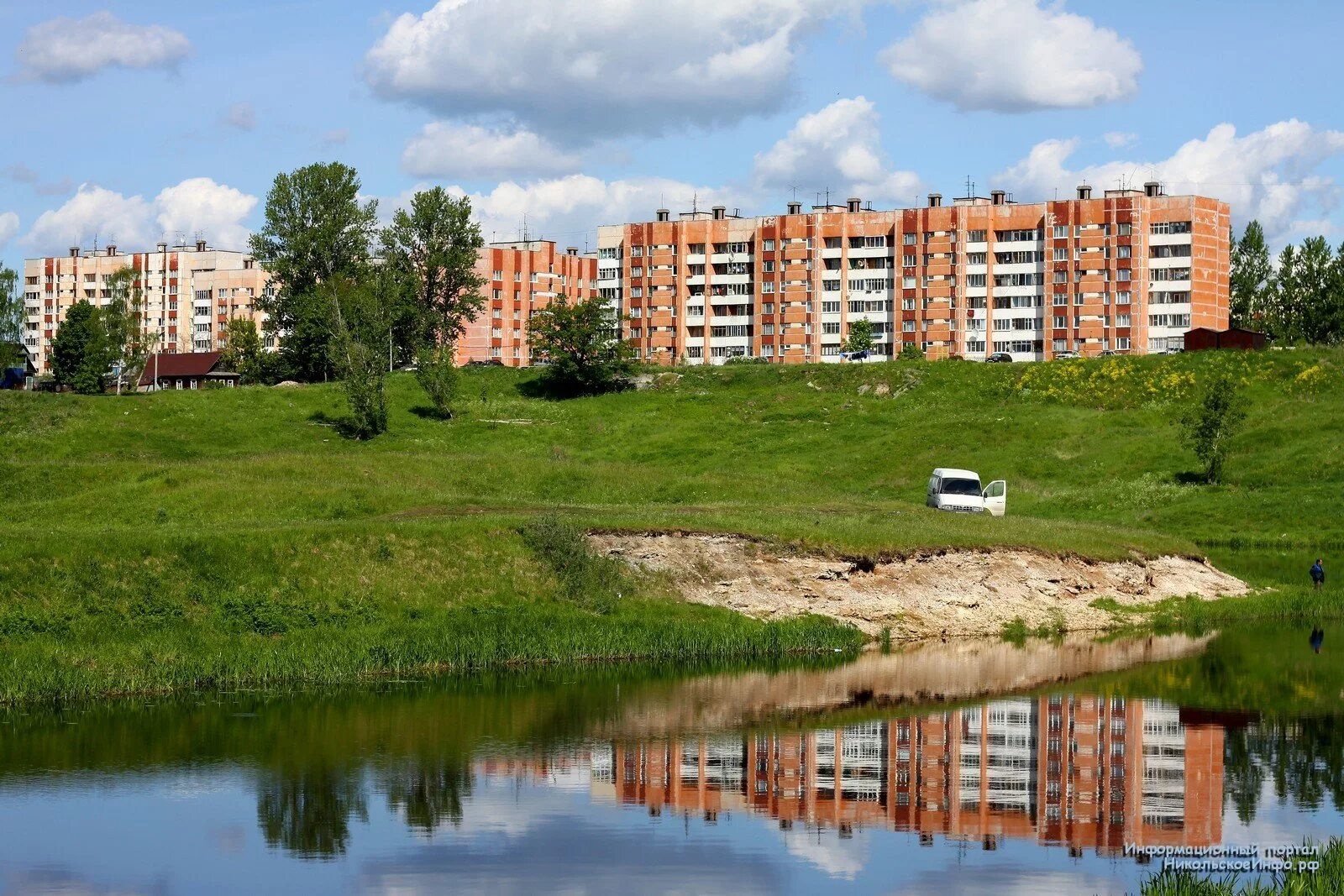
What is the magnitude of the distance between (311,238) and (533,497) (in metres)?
61.1

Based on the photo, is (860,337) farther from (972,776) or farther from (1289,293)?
(972,776)

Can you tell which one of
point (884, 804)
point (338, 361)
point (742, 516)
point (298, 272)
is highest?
point (298, 272)

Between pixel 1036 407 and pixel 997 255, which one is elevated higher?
pixel 997 255

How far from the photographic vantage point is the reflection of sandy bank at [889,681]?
129ft

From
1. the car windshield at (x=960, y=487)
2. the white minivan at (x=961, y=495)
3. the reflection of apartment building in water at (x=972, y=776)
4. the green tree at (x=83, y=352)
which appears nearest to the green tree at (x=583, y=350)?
the green tree at (x=83, y=352)

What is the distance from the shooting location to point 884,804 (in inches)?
1247

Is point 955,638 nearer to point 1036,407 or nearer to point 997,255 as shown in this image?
point 1036,407

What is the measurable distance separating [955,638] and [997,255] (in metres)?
117

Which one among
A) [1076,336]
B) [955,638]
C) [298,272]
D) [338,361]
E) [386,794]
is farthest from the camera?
[1076,336]

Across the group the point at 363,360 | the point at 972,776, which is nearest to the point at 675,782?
the point at 972,776

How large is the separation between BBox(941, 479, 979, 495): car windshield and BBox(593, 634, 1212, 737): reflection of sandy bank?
16822mm

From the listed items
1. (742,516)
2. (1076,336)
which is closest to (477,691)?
(742,516)

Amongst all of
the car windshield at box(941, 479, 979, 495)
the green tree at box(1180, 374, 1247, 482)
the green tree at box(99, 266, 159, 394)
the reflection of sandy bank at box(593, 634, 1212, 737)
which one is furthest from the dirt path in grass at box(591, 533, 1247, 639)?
the green tree at box(99, 266, 159, 394)

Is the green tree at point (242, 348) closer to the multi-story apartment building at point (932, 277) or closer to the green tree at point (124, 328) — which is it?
the green tree at point (124, 328)
